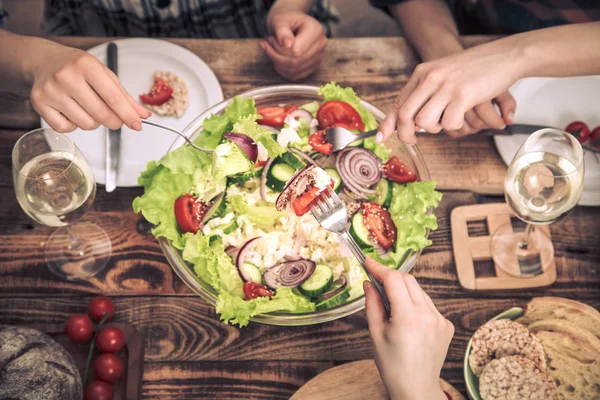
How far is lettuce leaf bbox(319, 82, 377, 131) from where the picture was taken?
1893 mm

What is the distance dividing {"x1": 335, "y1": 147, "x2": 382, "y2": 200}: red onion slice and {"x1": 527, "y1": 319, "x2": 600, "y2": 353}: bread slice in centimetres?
69

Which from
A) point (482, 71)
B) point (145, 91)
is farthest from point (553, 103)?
point (145, 91)

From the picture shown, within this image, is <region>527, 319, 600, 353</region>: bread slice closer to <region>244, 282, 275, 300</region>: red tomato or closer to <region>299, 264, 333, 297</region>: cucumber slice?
<region>299, 264, 333, 297</region>: cucumber slice

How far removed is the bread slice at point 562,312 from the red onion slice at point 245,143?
1.03 meters

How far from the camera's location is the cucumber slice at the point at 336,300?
5.28 feet

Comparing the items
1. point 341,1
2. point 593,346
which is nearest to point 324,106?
point 593,346

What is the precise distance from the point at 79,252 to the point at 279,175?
78cm

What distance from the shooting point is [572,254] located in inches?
74.4

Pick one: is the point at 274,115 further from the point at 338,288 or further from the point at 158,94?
the point at 338,288

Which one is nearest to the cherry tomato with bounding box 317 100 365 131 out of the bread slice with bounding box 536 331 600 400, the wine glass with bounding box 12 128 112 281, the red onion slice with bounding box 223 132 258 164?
the red onion slice with bounding box 223 132 258 164

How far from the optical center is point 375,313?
4.40 feet

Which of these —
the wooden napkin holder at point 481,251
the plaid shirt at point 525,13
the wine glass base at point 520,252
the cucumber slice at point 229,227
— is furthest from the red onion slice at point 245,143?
the plaid shirt at point 525,13

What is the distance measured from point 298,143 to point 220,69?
1.80 ft

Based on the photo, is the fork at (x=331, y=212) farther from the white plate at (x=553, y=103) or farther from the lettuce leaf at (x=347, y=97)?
the white plate at (x=553, y=103)
